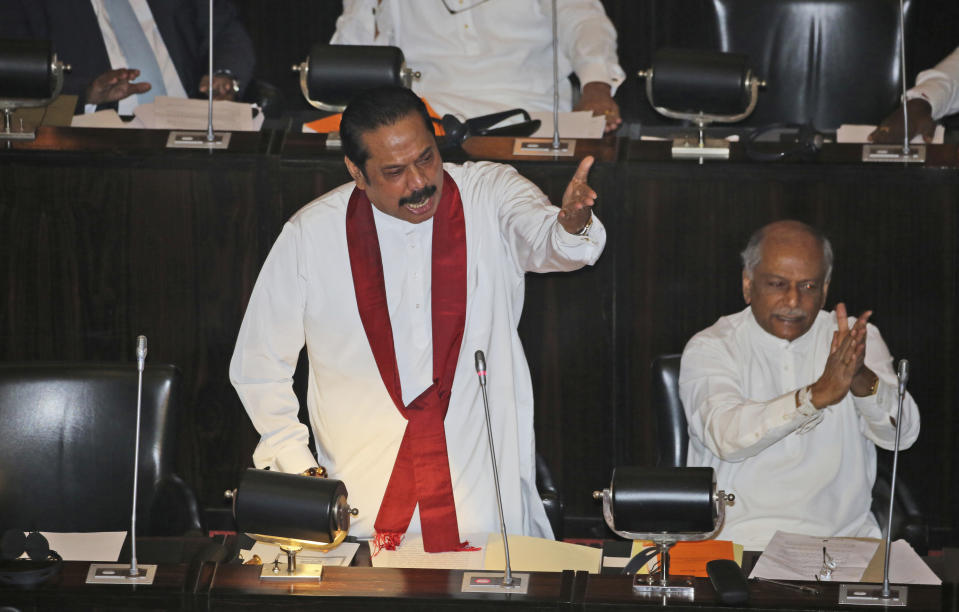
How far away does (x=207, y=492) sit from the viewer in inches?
148

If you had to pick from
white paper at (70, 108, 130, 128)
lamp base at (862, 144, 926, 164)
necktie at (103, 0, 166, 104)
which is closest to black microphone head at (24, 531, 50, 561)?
white paper at (70, 108, 130, 128)

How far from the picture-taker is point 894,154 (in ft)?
11.8

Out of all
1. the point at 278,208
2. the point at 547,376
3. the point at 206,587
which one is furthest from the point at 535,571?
the point at 278,208

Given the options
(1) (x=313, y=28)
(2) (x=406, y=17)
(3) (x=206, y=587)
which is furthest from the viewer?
(1) (x=313, y=28)

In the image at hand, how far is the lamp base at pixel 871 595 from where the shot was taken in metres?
2.20

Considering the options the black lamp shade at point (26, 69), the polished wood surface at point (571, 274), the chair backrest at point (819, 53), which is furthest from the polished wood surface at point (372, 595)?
the chair backrest at point (819, 53)

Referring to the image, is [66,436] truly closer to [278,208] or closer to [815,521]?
[278,208]

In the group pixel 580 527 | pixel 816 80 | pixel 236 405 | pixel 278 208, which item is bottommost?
pixel 580 527

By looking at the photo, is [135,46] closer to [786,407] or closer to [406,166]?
[406,166]

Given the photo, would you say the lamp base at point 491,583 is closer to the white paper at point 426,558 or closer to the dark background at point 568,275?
the white paper at point 426,558

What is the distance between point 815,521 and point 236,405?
5.18 ft

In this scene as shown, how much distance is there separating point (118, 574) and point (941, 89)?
9.75 ft

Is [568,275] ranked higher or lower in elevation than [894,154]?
lower

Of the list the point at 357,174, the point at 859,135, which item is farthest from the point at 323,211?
the point at 859,135
